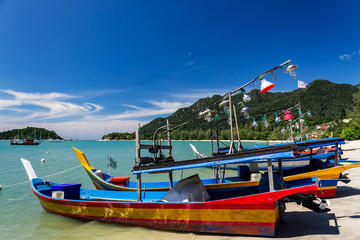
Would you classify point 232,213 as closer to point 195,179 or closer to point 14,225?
point 195,179

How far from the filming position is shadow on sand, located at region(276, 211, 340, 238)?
17.7 feet

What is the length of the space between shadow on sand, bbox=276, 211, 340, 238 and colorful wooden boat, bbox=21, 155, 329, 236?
0.50 m

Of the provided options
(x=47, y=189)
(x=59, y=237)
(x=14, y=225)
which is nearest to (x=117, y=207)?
(x=59, y=237)

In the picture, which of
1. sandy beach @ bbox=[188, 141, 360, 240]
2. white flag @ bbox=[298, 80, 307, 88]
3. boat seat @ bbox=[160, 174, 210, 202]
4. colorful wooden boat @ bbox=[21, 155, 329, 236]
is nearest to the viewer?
colorful wooden boat @ bbox=[21, 155, 329, 236]

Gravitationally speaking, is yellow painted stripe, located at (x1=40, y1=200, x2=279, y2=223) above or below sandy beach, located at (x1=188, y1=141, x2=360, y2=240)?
above

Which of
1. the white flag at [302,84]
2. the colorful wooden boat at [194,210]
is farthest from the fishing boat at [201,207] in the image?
the white flag at [302,84]

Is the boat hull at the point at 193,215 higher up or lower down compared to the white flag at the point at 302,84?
lower down

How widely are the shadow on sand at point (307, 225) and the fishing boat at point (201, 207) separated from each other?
440mm

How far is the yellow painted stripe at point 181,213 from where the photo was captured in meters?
5.09

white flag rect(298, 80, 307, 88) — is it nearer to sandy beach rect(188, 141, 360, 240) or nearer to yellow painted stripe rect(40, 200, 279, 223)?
sandy beach rect(188, 141, 360, 240)

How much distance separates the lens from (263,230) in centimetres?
511

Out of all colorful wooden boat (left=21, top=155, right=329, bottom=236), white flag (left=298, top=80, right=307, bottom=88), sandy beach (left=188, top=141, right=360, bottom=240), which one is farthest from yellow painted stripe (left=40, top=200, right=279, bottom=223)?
white flag (left=298, top=80, right=307, bottom=88)

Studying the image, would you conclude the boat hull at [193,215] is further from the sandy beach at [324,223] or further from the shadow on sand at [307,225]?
the shadow on sand at [307,225]

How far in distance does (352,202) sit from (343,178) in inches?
36.9
